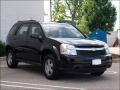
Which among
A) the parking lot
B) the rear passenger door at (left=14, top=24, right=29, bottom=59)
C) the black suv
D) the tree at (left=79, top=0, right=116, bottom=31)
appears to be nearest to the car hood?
the black suv

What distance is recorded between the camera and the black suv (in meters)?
10.7

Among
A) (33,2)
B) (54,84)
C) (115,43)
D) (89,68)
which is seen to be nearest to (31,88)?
(54,84)

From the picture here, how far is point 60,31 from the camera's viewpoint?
477 inches

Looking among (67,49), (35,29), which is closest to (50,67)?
(67,49)

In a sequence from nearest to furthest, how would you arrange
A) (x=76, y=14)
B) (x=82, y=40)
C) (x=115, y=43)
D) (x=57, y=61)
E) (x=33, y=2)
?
(x=57, y=61) < (x=82, y=40) < (x=33, y=2) < (x=115, y=43) < (x=76, y=14)

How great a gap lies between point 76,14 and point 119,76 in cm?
5316

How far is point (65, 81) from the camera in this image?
1095cm

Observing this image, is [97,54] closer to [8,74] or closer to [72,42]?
[72,42]

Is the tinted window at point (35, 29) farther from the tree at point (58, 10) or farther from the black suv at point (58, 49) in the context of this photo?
the tree at point (58, 10)

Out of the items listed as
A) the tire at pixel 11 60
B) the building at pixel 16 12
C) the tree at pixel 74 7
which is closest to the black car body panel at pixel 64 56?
the tire at pixel 11 60

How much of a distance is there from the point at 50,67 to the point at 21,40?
6.80ft

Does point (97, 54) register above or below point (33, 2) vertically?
below

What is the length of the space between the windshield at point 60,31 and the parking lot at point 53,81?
1.23 m

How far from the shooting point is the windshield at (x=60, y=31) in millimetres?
11859
